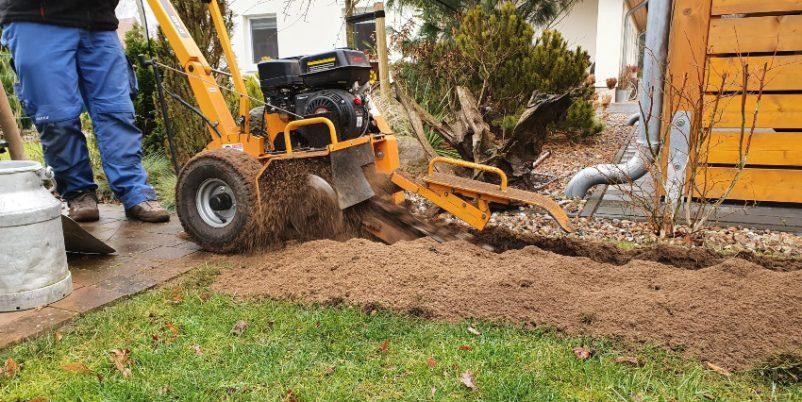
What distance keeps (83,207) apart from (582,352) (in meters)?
3.95

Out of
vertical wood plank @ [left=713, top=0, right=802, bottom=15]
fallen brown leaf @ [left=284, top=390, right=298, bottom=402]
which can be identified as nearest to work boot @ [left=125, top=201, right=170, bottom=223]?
fallen brown leaf @ [left=284, top=390, right=298, bottom=402]

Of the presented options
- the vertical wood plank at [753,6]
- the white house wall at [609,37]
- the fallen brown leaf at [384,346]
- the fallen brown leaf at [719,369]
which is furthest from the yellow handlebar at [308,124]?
the white house wall at [609,37]

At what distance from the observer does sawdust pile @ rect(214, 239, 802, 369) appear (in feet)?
8.06

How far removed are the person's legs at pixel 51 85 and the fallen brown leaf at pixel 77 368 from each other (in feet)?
8.08

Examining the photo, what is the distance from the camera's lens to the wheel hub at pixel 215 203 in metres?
3.97

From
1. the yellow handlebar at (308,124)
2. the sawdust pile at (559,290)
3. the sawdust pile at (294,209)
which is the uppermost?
the yellow handlebar at (308,124)

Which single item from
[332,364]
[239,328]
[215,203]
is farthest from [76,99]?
[332,364]

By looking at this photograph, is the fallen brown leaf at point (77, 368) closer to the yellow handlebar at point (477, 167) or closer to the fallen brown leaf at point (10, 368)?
the fallen brown leaf at point (10, 368)

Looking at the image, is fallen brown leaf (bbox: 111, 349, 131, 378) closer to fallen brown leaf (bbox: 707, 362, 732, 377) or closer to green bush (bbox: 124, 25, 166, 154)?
fallen brown leaf (bbox: 707, 362, 732, 377)

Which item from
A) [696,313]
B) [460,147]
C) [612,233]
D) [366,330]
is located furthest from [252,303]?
[460,147]

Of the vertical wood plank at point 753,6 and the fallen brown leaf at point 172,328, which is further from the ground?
the vertical wood plank at point 753,6

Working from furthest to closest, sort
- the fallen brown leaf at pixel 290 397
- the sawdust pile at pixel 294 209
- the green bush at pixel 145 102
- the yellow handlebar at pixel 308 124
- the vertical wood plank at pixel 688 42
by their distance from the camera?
1. the green bush at pixel 145 102
2. the vertical wood plank at pixel 688 42
3. the sawdust pile at pixel 294 209
4. the yellow handlebar at pixel 308 124
5. the fallen brown leaf at pixel 290 397

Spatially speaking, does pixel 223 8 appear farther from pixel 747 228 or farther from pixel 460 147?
pixel 747 228

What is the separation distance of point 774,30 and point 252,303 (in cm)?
413
